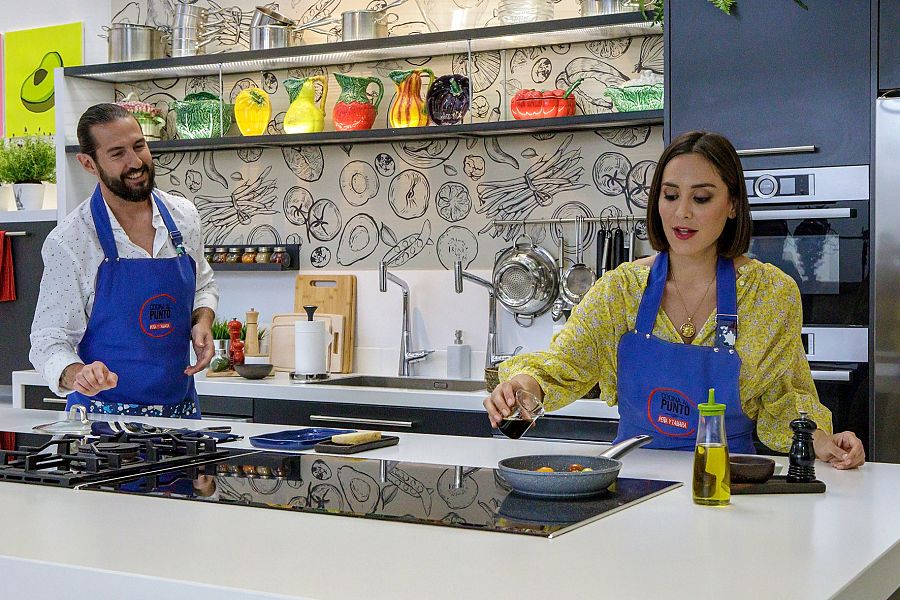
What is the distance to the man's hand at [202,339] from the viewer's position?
9.60 ft

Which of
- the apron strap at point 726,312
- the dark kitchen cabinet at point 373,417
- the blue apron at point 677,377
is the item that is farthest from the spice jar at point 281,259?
the apron strap at point 726,312

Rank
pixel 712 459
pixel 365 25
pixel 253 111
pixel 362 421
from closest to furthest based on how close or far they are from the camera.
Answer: pixel 712 459 < pixel 362 421 < pixel 365 25 < pixel 253 111

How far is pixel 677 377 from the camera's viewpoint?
2.32 meters

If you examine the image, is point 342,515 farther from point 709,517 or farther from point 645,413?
point 645,413

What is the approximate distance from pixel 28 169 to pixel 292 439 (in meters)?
3.21

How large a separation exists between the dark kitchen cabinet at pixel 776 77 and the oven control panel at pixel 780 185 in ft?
0.12

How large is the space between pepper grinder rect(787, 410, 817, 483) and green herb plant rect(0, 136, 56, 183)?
409 centimetres

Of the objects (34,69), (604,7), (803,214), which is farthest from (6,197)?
(803,214)

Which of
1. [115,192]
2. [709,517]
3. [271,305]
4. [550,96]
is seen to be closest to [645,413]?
[709,517]

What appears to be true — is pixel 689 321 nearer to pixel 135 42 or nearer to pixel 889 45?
pixel 889 45

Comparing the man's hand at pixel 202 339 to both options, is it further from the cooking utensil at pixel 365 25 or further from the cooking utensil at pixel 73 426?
the cooking utensil at pixel 365 25

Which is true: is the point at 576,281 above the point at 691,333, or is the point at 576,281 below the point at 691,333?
above

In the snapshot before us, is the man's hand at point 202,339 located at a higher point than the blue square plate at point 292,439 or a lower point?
higher

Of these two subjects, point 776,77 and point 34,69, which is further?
point 34,69
